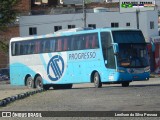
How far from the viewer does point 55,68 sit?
36938 mm

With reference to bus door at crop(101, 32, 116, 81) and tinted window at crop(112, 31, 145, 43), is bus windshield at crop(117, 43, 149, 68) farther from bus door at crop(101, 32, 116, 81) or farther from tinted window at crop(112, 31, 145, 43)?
bus door at crop(101, 32, 116, 81)

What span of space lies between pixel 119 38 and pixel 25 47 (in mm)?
8696

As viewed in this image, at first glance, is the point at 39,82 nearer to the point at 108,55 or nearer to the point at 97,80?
the point at 97,80

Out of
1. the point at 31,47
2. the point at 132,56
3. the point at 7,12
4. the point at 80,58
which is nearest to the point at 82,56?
the point at 80,58

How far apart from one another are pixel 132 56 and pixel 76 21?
4761 centimetres

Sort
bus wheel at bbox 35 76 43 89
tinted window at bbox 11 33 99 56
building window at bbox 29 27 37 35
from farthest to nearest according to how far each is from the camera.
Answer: building window at bbox 29 27 37 35 → bus wheel at bbox 35 76 43 89 → tinted window at bbox 11 33 99 56

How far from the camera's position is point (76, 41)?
35125 mm

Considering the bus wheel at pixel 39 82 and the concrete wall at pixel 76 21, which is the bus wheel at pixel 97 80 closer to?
the bus wheel at pixel 39 82

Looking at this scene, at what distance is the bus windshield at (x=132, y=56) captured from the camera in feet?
107

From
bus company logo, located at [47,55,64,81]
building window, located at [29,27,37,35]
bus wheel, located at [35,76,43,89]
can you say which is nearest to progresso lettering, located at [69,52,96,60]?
bus company logo, located at [47,55,64,81]

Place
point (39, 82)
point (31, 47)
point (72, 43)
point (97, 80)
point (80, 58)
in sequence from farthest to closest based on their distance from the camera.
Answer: point (31, 47) < point (39, 82) < point (72, 43) < point (80, 58) < point (97, 80)

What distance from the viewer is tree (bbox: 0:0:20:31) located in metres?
32.1

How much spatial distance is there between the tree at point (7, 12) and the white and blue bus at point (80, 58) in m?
4.19

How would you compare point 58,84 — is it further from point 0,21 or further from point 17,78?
point 0,21
